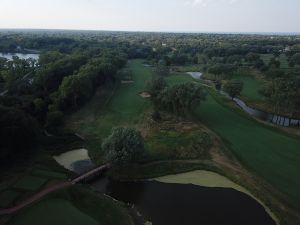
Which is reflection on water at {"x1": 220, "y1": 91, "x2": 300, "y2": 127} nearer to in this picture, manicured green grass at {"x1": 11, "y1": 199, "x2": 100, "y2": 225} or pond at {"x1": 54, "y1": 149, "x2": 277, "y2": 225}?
pond at {"x1": 54, "y1": 149, "x2": 277, "y2": 225}

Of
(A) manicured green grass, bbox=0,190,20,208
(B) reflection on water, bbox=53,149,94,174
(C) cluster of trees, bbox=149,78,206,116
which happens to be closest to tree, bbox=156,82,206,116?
(C) cluster of trees, bbox=149,78,206,116

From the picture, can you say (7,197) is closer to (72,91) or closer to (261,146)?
(72,91)

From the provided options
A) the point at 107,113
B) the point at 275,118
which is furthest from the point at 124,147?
the point at 275,118

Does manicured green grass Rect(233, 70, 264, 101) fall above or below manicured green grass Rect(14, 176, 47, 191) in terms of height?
below

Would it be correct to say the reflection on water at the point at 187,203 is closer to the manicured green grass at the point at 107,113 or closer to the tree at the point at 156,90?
the manicured green grass at the point at 107,113

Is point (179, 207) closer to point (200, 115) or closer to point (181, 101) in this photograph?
point (181, 101)

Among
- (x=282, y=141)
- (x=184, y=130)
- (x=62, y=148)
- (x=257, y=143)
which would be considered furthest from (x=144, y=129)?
(x=282, y=141)
